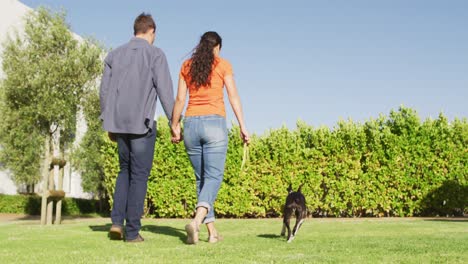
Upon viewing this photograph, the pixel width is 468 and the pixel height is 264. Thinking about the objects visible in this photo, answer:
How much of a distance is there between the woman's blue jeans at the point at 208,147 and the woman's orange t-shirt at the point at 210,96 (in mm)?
69

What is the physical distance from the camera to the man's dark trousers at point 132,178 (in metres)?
5.70

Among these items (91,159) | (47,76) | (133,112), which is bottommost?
(133,112)

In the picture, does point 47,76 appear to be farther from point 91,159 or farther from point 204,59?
point 204,59

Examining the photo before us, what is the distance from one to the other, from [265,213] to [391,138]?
13.8 ft

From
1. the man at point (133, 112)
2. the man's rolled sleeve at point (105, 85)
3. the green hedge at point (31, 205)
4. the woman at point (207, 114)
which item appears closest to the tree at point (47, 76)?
the green hedge at point (31, 205)

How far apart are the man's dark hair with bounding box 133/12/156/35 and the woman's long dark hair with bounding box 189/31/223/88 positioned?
1.91ft

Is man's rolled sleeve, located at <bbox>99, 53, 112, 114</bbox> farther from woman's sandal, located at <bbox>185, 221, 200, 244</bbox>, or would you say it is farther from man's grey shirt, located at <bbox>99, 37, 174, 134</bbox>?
woman's sandal, located at <bbox>185, 221, 200, 244</bbox>

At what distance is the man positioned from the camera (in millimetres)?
5656

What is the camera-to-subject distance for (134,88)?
5.72 m

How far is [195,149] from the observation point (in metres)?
5.93

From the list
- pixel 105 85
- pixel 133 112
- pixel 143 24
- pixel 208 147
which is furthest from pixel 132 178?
pixel 143 24

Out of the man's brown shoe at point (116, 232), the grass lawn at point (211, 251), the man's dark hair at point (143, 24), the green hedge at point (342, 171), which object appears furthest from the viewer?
the green hedge at point (342, 171)

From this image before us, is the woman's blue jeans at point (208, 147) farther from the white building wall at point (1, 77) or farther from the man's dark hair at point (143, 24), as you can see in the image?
the white building wall at point (1, 77)

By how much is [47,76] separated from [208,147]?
14463 millimetres
